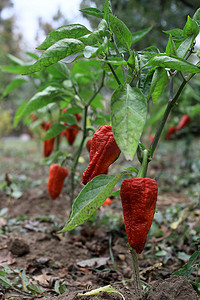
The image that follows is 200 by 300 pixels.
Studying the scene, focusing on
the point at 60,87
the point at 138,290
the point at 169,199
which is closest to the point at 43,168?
the point at 169,199

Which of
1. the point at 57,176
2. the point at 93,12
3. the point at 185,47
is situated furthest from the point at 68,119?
the point at 185,47

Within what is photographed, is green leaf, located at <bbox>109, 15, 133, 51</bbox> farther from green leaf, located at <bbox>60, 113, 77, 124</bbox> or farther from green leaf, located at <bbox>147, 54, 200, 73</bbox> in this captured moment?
green leaf, located at <bbox>60, 113, 77, 124</bbox>

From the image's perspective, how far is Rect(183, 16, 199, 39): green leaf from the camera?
2.36 ft

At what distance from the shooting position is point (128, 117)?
2.07ft

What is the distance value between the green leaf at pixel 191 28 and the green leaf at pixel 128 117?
0.75 ft

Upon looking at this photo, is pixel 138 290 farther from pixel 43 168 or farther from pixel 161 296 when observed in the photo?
pixel 43 168

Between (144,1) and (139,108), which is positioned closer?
(139,108)

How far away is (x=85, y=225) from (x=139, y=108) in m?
1.23

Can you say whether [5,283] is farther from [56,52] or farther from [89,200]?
[56,52]

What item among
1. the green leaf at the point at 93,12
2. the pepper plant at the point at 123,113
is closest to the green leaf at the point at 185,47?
the pepper plant at the point at 123,113

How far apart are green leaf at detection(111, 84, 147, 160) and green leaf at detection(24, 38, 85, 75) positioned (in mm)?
155

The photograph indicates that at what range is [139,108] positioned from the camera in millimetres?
654

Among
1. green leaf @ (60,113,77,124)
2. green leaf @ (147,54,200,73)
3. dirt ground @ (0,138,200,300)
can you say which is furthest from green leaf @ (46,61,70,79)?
dirt ground @ (0,138,200,300)

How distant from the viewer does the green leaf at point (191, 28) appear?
72 centimetres
